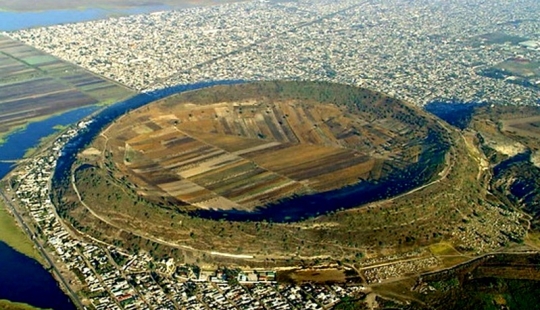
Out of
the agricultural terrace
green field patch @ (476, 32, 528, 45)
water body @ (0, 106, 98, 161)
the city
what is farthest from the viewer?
green field patch @ (476, 32, 528, 45)

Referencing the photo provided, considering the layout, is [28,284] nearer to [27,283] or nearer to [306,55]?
[27,283]

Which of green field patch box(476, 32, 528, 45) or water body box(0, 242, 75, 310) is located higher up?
green field patch box(476, 32, 528, 45)

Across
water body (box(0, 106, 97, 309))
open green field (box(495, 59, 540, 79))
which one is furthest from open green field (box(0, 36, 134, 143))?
open green field (box(495, 59, 540, 79))

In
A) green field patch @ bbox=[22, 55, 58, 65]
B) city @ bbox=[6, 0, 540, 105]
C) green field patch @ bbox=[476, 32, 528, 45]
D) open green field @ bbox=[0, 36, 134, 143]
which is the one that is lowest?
open green field @ bbox=[0, 36, 134, 143]

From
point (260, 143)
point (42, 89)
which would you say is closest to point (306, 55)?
point (42, 89)

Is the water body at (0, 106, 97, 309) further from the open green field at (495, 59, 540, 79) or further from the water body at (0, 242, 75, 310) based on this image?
the open green field at (495, 59, 540, 79)

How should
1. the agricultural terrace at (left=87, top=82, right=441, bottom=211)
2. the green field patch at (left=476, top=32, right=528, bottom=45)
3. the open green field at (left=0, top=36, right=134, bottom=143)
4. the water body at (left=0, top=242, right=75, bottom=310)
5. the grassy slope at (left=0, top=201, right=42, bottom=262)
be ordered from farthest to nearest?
the green field patch at (left=476, top=32, right=528, bottom=45)
the open green field at (left=0, top=36, right=134, bottom=143)
the agricultural terrace at (left=87, top=82, right=441, bottom=211)
the grassy slope at (left=0, top=201, right=42, bottom=262)
the water body at (left=0, top=242, right=75, bottom=310)
